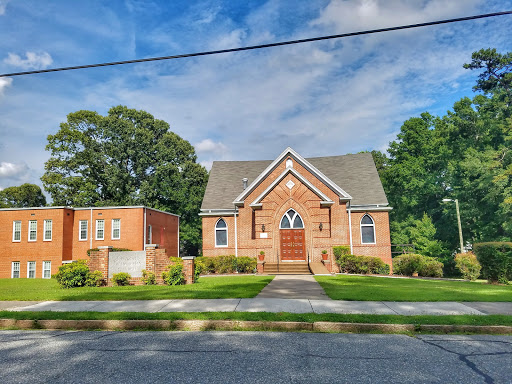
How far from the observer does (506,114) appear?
141 feet

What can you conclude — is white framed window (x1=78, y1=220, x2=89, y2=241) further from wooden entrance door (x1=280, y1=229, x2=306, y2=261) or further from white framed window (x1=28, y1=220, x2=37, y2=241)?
wooden entrance door (x1=280, y1=229, x2=306, y2=261)

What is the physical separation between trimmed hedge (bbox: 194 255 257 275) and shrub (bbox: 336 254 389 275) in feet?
19.8

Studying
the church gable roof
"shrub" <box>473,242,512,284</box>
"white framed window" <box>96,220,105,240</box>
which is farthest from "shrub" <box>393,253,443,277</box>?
"white framed window" <box>96,220,105,240</box>

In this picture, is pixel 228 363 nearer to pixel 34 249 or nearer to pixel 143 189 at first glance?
pixel 34 249

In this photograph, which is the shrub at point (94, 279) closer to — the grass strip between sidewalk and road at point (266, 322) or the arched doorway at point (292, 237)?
the grass strip between sidewalk and road at point (266, 322)

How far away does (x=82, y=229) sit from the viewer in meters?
32.3

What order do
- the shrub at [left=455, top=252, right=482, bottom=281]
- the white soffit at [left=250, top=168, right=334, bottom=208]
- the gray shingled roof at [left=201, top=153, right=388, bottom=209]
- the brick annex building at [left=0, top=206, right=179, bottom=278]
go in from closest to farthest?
the shrub at [left=455, top=252, right=482, bottom=281]
the white soffit at [left=250, top=168, right=334, bottom=208]
the gray shingled roof at [left=201, top=153, right=388, bottom=209]
the brick annex building at [left=0, top=206, right=179, bottom=278]

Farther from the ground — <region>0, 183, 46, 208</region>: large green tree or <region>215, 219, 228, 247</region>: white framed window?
<region>0, 183, 46, 208</region>: large green tree

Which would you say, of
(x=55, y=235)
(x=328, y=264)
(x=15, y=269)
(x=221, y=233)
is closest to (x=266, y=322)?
(x=328, y=264)

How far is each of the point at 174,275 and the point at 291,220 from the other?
1225cm

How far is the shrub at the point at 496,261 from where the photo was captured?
54.4ft

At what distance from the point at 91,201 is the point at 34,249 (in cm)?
1551

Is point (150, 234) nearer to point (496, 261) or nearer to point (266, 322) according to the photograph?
point (496, 261)

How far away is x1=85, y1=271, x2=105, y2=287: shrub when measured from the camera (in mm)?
15156
